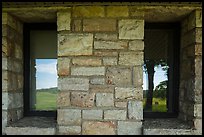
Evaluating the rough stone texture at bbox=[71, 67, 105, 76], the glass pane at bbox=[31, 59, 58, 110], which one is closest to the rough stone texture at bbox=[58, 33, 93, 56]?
the rough stone texture at bbox=[71, 67, 105, 76]

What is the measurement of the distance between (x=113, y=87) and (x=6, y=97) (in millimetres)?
1161

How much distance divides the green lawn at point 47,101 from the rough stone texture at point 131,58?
1057 mm

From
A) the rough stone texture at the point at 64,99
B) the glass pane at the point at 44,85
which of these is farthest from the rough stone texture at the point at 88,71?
the glass pane at the point at 44,85

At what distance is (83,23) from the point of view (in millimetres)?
2615

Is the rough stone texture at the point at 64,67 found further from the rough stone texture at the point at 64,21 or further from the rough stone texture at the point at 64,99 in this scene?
the rough stone texture at the point at 64,21

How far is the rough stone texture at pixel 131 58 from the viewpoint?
2.58 m

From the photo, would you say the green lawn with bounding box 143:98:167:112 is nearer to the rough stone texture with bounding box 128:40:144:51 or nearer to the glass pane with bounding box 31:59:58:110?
the rough stone texture with bounding box 128:40:144:51

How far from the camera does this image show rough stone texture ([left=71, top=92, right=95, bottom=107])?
2582mm

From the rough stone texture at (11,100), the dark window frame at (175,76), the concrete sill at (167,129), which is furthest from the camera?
the dark window frame at (175,76)

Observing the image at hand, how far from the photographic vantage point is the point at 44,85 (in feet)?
10.3

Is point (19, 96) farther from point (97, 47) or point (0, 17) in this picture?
point (97, 47)

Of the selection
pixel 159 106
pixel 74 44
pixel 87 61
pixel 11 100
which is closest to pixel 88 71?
pixel 87 61

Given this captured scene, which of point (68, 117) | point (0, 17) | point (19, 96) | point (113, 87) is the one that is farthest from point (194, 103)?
point (0, 17)

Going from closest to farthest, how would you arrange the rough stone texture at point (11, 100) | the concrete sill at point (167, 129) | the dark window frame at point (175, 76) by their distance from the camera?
the concrete sill at point (167, 129), the rough stone texture at point (11, 100), the dark window frame at point (175, 76)
